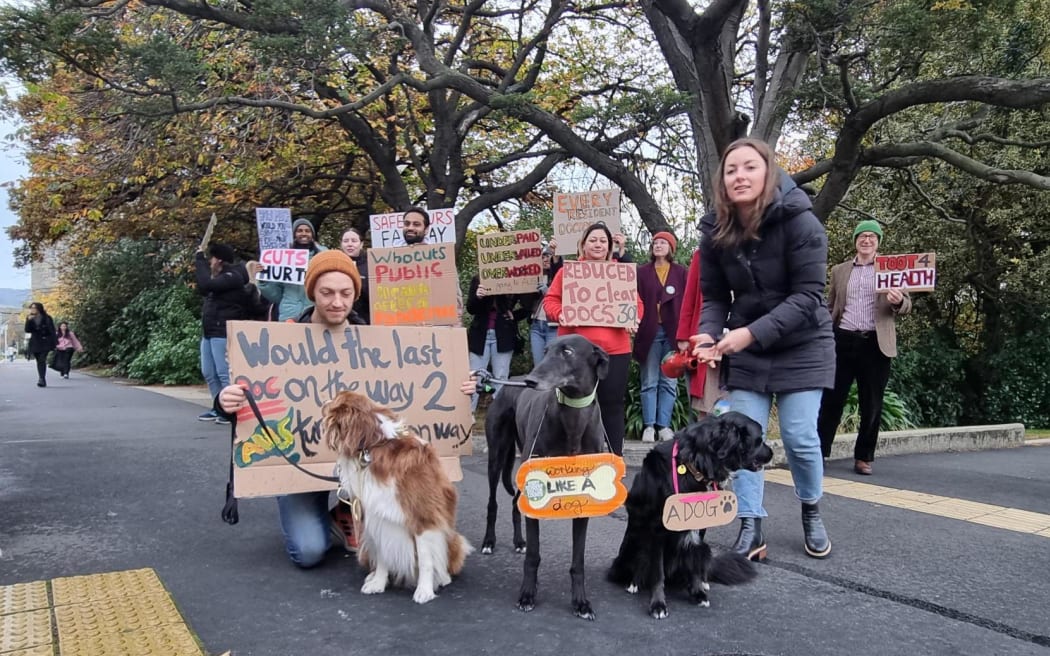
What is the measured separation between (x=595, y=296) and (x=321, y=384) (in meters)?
2.20

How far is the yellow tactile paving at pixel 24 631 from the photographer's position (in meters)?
3.07

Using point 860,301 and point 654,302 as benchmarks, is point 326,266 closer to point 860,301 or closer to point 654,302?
point 654,302

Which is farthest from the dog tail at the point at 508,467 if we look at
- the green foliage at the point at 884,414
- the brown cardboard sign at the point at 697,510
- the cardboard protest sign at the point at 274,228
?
the green foliage at the point at 884,414

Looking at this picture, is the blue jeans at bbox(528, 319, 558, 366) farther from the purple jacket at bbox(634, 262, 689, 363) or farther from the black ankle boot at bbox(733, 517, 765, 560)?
the black ankle boot at bbox(733, 517, 765, 560)

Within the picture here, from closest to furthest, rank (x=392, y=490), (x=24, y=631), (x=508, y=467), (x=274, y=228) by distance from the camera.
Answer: (x=24, y=631) < (x=392, y=490) < (x=508, y=467) < (x=274, y=228)

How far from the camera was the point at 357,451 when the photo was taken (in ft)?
11.7

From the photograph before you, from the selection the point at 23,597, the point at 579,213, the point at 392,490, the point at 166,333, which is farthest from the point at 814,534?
the point at 166,333

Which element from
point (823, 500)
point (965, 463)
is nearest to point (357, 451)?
point (823, 500)

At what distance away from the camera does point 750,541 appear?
4262mm

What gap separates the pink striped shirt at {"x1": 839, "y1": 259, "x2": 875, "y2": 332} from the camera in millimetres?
6734

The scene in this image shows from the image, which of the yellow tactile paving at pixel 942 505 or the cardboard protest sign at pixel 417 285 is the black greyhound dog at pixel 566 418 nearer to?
the cardboard protest sign at pixel 417 285

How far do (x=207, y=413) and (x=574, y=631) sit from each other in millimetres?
9129

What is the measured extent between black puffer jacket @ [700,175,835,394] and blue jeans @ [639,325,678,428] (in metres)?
3.52

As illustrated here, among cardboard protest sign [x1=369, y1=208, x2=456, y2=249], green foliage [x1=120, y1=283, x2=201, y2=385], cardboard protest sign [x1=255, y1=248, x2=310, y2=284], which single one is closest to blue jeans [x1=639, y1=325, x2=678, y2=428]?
cardboard protest sign [x1=369, y1=208, x2=456, y2=249]
